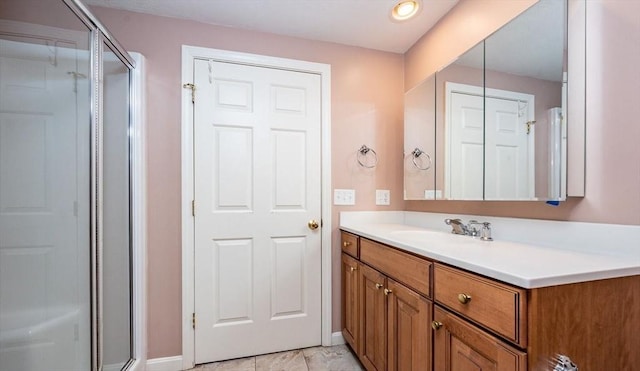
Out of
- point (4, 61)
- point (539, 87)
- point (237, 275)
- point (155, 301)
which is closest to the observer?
point (539, 87)

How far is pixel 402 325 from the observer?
1.23 m

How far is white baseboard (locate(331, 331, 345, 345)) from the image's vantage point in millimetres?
2002

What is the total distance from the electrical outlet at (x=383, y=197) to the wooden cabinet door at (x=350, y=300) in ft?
1.64

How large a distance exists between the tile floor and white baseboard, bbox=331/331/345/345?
7cm

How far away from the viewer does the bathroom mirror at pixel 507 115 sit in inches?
44.0

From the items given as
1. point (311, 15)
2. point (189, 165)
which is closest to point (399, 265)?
point (189, 165)

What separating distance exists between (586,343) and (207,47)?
2273mm

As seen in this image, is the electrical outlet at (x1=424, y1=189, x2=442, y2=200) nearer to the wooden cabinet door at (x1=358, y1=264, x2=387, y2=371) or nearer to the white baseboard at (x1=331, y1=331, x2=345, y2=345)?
the wooden cabinet door at (x1=358, y1=264, x2=387, y2=371)

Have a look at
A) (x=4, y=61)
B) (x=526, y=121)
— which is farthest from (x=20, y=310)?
(x=526, y=121)

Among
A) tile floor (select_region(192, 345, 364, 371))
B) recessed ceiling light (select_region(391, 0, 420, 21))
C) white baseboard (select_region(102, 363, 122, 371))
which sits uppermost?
recessed ceiling light (select_region(391, 0, 420, 21))

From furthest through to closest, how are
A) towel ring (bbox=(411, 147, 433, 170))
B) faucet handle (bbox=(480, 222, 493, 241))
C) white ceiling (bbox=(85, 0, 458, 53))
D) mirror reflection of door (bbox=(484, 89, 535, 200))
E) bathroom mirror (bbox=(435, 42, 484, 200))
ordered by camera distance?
towel ring (bbox=(411, 147, 433, 170)), white ceiling (bbox=(85, 0, 458, 53)), bathroom mirror (bbox=(435, 42, 484, 200)), faucet handle (bbox=(480, 222, 493, 241)), mirror reflection of door (bbox=(484, 89, 535, 200))

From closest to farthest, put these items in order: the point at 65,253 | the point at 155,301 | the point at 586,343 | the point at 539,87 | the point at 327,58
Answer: the point at 586,343 < the point at 539,87 < the point at 65,253 < the point at 155,301 < the point at 327,58

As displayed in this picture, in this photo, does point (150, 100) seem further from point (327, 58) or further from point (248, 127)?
point (327, 58)

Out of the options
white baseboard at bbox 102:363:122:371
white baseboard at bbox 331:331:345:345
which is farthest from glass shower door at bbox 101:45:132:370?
white baseboard at bbox 331:331:345:345
